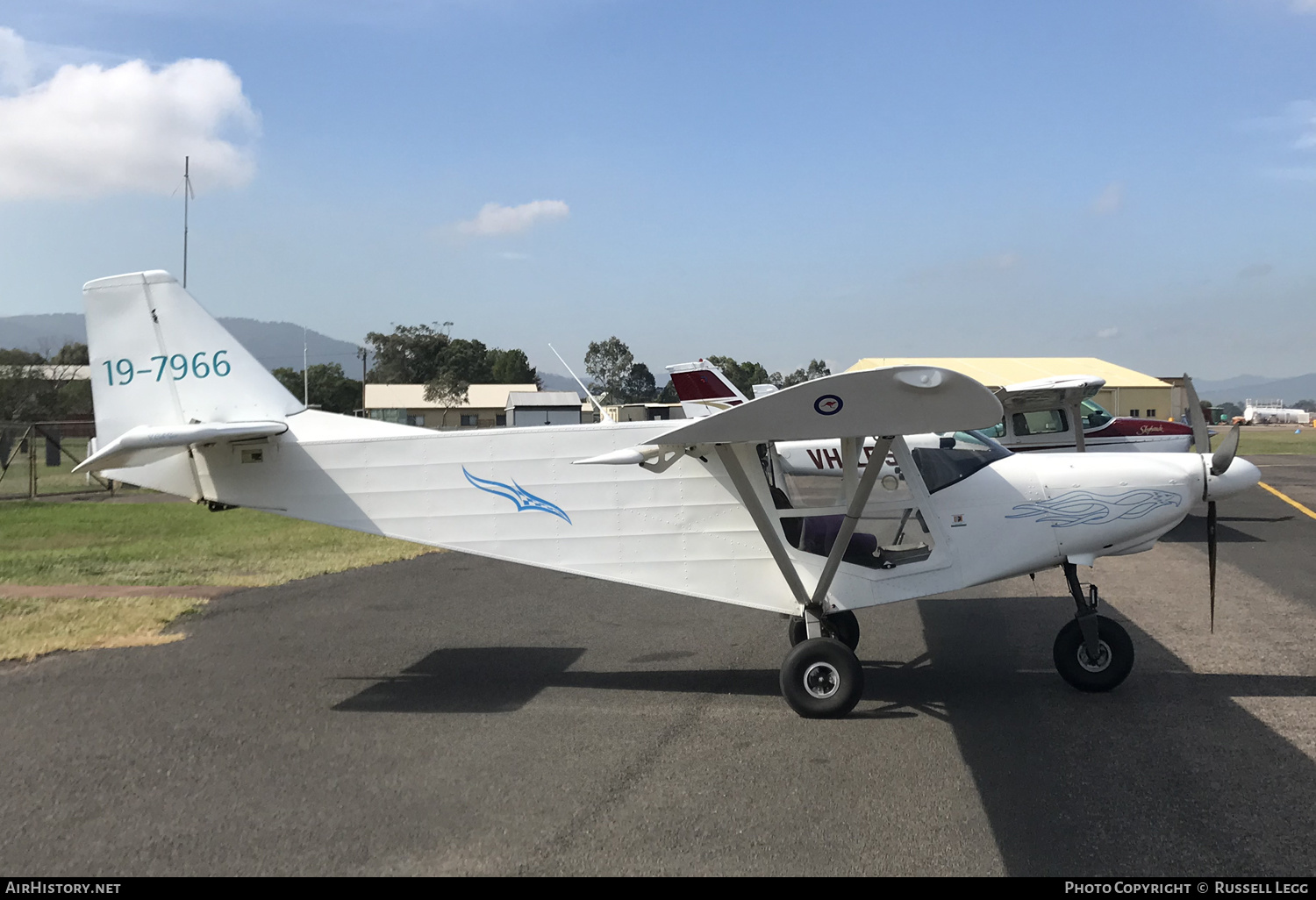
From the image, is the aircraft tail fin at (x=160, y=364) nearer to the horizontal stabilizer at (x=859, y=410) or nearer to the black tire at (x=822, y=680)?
the horizontal stabilizer at (x=859, y=410)

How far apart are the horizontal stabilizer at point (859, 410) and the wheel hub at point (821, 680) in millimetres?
1456

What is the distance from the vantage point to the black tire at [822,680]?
18.3 ft

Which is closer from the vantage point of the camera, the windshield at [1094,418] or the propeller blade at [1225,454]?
the propeller blade at [1225,454]

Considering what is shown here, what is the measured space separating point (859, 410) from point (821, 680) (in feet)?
Answer: 5.76

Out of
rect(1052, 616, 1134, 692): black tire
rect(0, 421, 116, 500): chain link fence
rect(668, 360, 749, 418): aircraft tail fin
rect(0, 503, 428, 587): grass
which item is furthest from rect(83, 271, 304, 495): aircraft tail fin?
rect(668, 360, 749, 418): aircraft tail fin

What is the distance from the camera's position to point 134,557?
1210cm

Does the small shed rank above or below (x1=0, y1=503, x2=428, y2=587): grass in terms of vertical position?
above

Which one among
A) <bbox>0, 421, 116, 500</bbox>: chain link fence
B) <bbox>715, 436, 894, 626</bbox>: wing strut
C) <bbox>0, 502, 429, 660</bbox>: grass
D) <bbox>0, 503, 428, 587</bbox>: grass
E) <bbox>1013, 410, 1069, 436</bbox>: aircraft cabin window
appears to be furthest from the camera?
<bbox>0, 421, 116, 500</bbox>: chain link fence

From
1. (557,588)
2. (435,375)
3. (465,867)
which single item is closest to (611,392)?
(435,375)

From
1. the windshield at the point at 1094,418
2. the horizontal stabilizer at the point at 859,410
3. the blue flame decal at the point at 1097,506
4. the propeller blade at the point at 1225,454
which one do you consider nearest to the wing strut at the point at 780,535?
the horizontal stabilizer at the point at 859,410

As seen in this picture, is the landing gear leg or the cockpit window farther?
the cockpit window

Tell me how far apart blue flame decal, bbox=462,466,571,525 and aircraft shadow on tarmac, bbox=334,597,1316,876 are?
4.12ft

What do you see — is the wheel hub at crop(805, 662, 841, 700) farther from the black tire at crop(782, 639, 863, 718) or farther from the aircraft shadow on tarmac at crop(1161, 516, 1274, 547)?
the aircraft shadow on tarmac at crop(1161, 516, 1274, 547)

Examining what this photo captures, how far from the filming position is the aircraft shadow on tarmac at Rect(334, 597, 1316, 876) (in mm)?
3797
